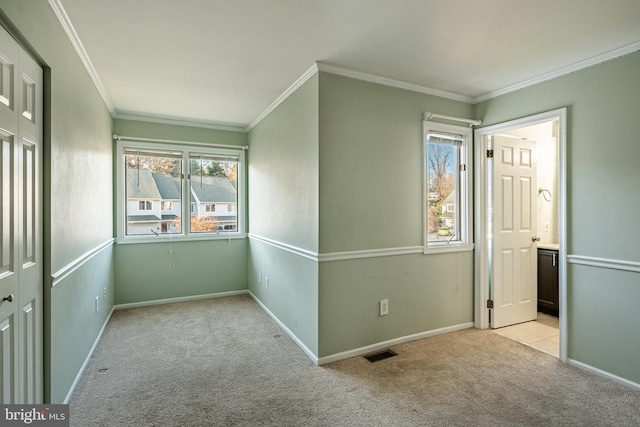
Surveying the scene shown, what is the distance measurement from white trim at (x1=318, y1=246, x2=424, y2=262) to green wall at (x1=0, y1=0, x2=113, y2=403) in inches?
71.7

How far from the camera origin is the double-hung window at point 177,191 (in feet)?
13.9

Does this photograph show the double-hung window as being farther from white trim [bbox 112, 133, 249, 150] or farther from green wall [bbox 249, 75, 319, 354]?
green wall [bbox 249, 75, 319, 354]

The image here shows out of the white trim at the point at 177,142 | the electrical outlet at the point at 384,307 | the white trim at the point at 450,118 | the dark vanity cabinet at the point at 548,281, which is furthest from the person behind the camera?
the white trim at the point at 177,142

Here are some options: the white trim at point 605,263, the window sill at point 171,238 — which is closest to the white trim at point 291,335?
the window sill at point 171,238

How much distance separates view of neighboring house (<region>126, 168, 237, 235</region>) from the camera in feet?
14.1

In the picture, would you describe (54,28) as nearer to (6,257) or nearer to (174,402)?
(6,257)

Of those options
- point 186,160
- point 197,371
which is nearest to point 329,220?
point 197,371

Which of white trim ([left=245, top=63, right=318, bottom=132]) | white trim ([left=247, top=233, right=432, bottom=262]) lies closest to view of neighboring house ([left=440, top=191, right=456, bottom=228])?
white trim ([left=247, top=233, right=432, bottom=262])

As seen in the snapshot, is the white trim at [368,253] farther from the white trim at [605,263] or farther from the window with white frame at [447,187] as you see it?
the white trim at [605,263]

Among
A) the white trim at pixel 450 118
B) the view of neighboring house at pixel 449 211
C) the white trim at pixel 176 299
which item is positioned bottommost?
the white trim at pixel 176 299

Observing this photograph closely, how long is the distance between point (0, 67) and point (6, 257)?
867 millimetres

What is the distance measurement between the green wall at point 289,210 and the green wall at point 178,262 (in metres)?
0.49

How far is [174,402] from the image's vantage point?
2.17 m

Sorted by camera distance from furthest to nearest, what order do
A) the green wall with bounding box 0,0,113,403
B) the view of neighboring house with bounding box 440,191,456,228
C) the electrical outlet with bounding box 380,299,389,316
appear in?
the view of neighboring house with bounding box 440,191,456,228 < the electrical outlet with bounding box 380,299,389,316 < the green wall with bounding box 0,0,113,403
